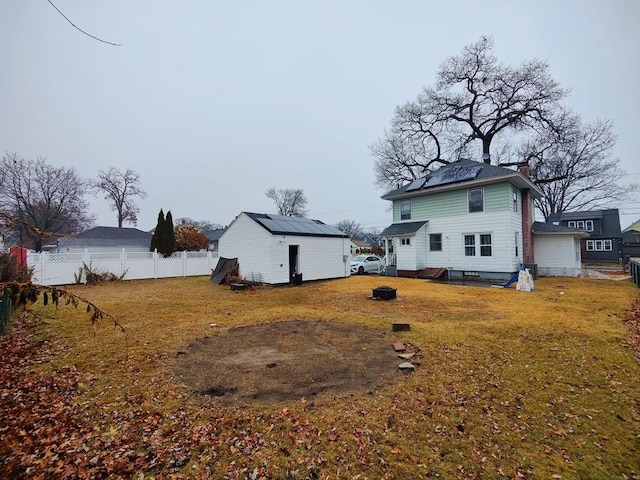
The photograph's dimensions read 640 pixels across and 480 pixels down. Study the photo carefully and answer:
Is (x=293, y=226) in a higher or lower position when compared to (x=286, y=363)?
higher

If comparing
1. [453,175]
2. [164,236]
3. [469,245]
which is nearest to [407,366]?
[469,245]

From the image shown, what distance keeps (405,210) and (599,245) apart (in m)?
28.0

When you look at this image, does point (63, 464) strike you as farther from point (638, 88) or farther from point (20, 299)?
point (638, 88)

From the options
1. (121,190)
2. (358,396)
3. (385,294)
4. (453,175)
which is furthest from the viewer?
(121,190)

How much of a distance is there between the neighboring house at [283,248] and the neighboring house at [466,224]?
410cm

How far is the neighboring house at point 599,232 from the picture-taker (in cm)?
3053

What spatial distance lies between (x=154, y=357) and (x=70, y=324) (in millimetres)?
4117

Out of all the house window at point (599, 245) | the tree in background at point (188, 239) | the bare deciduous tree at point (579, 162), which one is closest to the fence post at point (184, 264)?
the tree in background at point (188, 239)

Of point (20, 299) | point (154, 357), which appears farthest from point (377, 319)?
point (20, 299)

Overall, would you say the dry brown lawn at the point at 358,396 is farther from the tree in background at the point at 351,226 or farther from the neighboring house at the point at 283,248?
the tree in background at the point at 351,226

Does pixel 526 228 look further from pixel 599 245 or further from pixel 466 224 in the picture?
pixel 599 245

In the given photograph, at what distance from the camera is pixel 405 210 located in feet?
65.4

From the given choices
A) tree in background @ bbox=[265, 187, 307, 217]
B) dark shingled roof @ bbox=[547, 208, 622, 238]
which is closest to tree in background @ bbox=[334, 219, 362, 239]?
tree in background @ bbox=[265, 187, 307, 217]

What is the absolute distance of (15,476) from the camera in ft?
7.69
